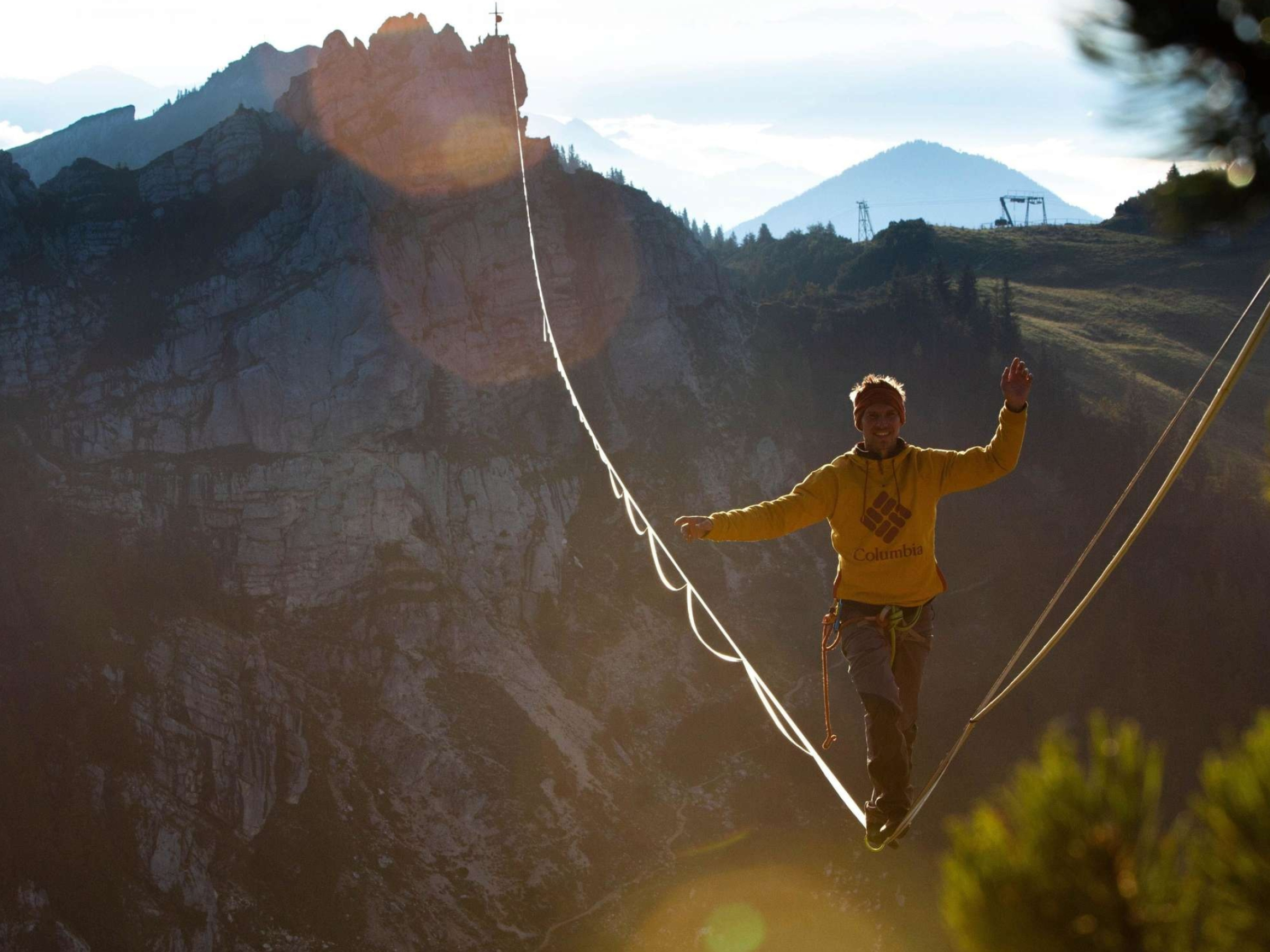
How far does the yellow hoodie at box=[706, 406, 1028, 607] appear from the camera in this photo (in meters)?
7.53

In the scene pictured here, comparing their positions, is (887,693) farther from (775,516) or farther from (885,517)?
(775,516)

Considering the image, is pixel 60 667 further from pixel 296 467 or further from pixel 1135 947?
pixel 1135 947

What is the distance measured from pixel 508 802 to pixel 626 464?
18191mm

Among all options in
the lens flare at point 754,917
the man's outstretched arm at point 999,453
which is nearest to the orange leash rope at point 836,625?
the man's outstretched arm at point 999,453

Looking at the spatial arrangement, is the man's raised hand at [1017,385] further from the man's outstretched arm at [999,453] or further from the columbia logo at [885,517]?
the columbia logo at [885,517]

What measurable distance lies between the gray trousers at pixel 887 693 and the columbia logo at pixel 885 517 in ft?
2.02

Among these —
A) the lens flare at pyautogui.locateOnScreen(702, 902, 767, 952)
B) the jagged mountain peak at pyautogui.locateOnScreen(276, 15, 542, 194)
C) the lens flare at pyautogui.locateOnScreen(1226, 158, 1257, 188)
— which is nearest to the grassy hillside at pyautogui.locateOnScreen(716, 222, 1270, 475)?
the jagged mountain peak at pyautogui.locateOnScreen(276, 15, 542, 194)

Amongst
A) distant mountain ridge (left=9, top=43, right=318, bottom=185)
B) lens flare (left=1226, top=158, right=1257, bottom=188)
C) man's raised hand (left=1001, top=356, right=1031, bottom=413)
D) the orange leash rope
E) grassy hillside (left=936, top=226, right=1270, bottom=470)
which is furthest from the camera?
distant mountain ridge (left=9, top=43, right=318, bottom=185)

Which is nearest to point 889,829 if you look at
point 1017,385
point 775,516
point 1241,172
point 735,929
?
point 775,516

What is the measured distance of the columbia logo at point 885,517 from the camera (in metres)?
7.60

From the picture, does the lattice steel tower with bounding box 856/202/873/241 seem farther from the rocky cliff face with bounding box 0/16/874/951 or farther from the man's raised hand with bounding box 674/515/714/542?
the man's raised hand with bounding box 674/515/714/542

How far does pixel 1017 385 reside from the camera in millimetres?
6848

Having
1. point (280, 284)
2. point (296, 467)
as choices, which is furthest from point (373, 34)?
point (296, 467)

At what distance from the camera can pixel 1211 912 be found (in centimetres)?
209
